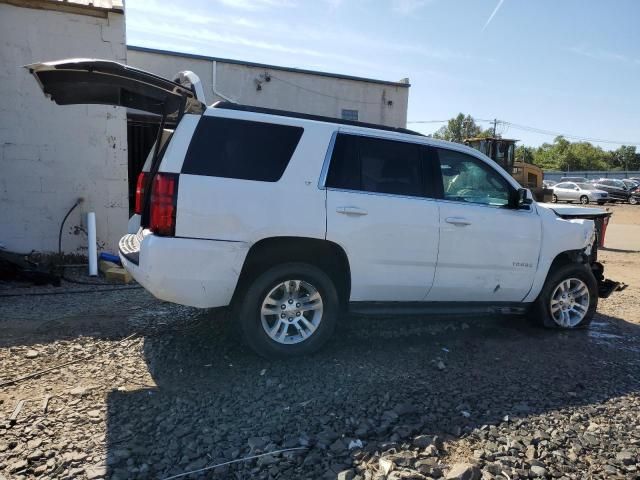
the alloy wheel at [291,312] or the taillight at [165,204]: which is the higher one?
the taillight at [165,204]

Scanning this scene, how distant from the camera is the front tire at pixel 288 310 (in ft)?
14.0

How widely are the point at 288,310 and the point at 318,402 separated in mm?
939

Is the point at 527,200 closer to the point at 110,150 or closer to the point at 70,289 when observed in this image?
the point at 70,289

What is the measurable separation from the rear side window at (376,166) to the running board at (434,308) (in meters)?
1.05

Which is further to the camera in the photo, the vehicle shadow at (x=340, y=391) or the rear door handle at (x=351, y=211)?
the rear door handle at (x=351, y=211)

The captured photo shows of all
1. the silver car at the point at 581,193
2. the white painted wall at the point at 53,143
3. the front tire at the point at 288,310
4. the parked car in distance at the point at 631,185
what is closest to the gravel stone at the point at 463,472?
the front tire at the point at 288,310

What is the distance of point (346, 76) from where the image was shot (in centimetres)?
1479

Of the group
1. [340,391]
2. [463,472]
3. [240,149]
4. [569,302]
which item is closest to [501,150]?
[569,302]

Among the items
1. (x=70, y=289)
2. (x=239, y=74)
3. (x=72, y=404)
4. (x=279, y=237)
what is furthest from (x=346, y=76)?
(x=72, y=404)

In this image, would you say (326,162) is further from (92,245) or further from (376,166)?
(92,245)

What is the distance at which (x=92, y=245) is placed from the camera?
25.2 ft

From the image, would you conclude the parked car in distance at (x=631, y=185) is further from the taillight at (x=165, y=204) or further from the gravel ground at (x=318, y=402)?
the taillight at (x=165, y=204)

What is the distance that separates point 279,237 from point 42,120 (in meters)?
5.65

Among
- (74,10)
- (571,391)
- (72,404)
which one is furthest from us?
(74,10)
